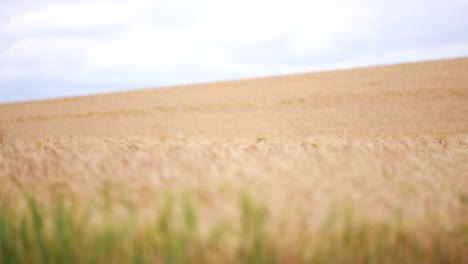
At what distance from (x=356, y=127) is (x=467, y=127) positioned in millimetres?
2949

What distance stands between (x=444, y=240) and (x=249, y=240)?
718 mm

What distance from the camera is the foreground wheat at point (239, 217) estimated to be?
140 cm

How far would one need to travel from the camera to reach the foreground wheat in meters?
1.40

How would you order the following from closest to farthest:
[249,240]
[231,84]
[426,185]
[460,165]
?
[249,240] < [426,185] < [460,165] < [231,84]

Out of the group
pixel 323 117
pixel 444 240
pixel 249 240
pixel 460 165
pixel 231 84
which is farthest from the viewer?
pixel 231 84

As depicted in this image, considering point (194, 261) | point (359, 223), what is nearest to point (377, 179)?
point (359, 223)

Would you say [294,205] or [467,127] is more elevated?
[294,205]

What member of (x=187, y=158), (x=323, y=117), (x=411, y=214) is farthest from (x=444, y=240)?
(x=323, y=117)

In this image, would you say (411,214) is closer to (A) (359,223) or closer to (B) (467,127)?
(A) (359,223)

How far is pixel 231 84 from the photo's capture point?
26.3 m

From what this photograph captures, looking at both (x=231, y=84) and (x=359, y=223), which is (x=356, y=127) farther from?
(x=231, y=84)

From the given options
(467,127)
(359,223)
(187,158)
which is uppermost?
(187,158)

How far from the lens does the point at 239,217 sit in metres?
1.41

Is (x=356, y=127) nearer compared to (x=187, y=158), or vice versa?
(x=187, y=158)
